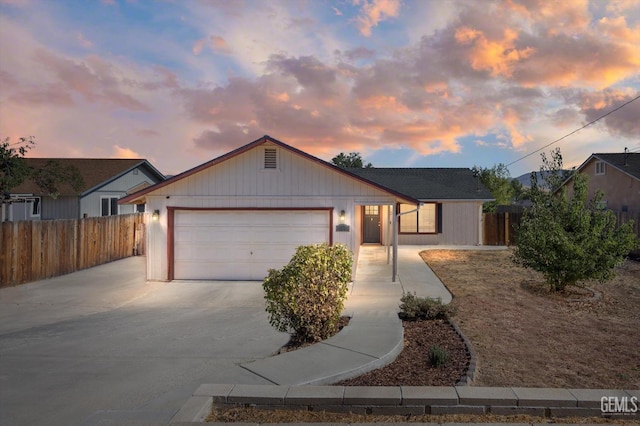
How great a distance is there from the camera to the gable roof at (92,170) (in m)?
22.6

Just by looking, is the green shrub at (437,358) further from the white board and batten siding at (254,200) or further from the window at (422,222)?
the window at (422,222)

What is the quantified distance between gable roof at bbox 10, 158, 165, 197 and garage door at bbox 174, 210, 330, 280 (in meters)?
11.9

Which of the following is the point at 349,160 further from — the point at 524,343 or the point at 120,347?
the point at 120,347

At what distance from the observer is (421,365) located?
609cm

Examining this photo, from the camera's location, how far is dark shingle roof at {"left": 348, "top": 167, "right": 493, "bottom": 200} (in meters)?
24.3

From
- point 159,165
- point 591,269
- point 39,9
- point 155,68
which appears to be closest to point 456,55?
point 591,269

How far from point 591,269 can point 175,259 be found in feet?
39.7

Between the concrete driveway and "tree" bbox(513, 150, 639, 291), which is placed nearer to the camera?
the concrete driveway

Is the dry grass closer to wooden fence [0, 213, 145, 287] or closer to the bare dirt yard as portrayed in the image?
the bare dirt yard

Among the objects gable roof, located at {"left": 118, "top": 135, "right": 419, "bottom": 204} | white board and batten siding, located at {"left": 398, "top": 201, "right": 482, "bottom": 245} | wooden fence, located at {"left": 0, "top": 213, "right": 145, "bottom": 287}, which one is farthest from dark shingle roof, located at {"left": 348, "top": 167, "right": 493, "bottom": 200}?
wooden fence, located at {"left": 0, "top": 213, "right": 145, "bottom": 287}

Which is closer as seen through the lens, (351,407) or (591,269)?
(351,407)

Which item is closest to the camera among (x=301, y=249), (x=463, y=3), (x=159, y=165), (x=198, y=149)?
(x=301, y=249)

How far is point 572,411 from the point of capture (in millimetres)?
4664

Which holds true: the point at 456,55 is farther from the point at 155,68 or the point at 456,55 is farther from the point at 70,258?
the point at 70,258
